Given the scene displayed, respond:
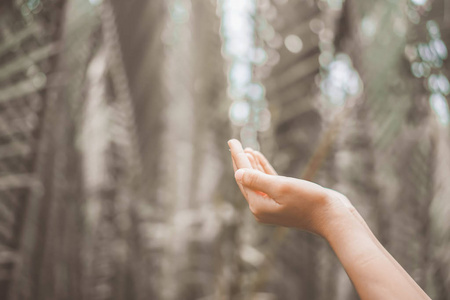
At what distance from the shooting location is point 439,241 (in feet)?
4.04

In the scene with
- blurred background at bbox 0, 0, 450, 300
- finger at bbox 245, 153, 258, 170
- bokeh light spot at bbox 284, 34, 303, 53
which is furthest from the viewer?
bokeh light spot at bbox 284, 34, 303, 53

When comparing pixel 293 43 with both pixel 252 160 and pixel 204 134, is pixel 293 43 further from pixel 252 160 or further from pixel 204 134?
pixel 252 160

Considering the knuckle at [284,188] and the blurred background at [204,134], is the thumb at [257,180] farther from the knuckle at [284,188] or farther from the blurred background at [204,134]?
the blurred background at [204,134]

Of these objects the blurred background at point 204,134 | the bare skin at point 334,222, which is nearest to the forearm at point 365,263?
the bare skin at point 334,222

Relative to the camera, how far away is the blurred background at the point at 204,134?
892 millimetres

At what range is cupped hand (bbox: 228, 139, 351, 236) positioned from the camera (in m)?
0.34

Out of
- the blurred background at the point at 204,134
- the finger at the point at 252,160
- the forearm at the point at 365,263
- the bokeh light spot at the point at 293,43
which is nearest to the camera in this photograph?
the forearm at the point at 365,263

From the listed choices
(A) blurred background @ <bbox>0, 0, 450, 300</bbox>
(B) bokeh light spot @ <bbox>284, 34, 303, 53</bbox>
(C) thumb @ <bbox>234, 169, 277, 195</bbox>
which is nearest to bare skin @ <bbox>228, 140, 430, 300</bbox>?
(C) thumb @ <bbox>234, 169, 277, 195</bbox>

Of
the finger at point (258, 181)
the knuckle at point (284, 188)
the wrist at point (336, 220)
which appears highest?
the finger at point (258, 181)

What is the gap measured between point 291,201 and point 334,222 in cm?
5

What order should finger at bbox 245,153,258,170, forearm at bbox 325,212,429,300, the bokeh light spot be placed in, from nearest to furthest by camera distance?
forearm at bbox 325,212,429,300 → finger at bbox 245,153,258,170 → the bokeh light spot

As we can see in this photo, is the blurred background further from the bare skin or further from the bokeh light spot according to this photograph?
the bare skin

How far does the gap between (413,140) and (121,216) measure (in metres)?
1.19

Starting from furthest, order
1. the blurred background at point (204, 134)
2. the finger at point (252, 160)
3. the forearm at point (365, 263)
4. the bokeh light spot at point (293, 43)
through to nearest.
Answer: the bokeh light spot at point (293, 43) → the blurred background at point (204, 134) → the finger at point (252, 160) → the forearm at point (365, 263)
